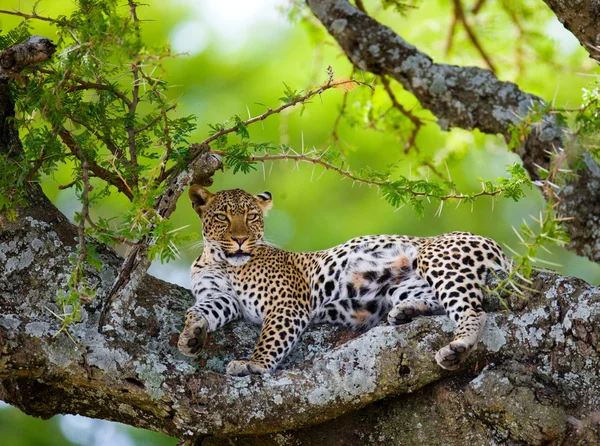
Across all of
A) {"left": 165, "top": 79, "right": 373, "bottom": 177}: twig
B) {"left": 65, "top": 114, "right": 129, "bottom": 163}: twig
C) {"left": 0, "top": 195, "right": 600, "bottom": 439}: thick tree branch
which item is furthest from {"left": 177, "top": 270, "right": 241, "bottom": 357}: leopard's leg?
{"left": 65, "top": 114, "right": 129, "bottom": 163}: twig

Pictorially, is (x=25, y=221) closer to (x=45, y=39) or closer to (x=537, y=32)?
(x=45, y=39)

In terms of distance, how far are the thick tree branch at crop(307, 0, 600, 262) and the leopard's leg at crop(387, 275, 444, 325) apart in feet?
5.59

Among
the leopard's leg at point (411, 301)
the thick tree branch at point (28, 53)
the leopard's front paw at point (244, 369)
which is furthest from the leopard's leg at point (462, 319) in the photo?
the thick tree branch at point (28, 53)

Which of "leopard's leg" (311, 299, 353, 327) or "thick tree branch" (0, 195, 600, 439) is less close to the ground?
"leopard's leg" (311, 299, 353, 327)

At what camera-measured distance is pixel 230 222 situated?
7.75 metres

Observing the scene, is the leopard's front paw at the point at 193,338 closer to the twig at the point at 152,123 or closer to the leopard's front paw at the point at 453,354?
the twig at the point at 152,123

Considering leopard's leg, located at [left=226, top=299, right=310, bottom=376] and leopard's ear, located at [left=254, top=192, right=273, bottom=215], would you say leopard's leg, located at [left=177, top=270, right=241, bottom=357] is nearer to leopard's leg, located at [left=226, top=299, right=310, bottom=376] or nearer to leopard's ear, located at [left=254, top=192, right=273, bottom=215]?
leopard's leg, located at [left=226, top=299, right=310, bottom=376]

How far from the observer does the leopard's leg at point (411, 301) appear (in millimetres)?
6105

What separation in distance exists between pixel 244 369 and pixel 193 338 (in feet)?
1.42

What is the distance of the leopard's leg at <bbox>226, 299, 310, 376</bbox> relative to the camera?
19.5 feet

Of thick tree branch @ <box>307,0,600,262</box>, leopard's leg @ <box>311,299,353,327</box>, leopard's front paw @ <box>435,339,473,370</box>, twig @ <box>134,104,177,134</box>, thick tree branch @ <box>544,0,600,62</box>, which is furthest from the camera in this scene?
thick tree branch @ <box>307,0,600,262</box>

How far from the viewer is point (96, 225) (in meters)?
4.98

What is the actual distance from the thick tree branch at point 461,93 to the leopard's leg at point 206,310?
2667 millimetres

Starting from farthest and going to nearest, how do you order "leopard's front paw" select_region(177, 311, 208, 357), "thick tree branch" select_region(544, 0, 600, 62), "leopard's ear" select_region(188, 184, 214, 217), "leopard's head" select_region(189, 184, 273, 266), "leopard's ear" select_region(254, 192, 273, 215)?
1. "leopard's ear" select_region(254, 192, 273, 215)
2. "leopard's ear" select_region(188, 184, 214, 217)
3. "leopard's head" select_region(189, 184, 273, 266)
4. "thick tree branch" select_region(544, 0, 600, 62)
5. "leopard's front paw" select_region(177, 311, 208, 357)
